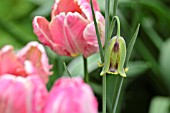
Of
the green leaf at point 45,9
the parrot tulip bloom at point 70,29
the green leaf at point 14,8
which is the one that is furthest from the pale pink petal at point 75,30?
the green leaf at point 14,8

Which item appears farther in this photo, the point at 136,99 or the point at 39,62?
the point at 136,99

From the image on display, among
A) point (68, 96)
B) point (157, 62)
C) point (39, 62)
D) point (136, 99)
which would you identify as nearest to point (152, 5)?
point (157, 62)

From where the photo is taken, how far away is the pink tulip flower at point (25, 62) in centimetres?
63

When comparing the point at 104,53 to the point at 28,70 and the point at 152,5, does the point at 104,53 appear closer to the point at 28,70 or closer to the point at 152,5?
the point at 28,70

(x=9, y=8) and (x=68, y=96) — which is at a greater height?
(x=68, y=96)

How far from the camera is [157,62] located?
1.99 meters

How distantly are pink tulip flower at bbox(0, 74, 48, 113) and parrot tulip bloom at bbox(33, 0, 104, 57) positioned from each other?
0.23 meters

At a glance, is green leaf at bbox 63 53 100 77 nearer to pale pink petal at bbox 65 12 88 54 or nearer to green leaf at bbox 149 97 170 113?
green leaf at bbox 149 97 170 113

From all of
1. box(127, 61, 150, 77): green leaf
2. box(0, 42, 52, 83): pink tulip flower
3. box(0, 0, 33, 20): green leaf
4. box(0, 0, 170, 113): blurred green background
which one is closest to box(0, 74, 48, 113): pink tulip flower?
box(0, 42, 52, 83): pink tulip flower

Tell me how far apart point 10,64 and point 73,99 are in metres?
0.14

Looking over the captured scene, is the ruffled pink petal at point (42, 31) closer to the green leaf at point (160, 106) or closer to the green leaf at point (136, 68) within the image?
the green leaf at point (160, 106)

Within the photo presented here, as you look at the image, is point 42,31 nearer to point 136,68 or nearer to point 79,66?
point 79,66

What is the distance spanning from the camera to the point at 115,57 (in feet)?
2.65

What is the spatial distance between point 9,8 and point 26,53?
1.94 metres
